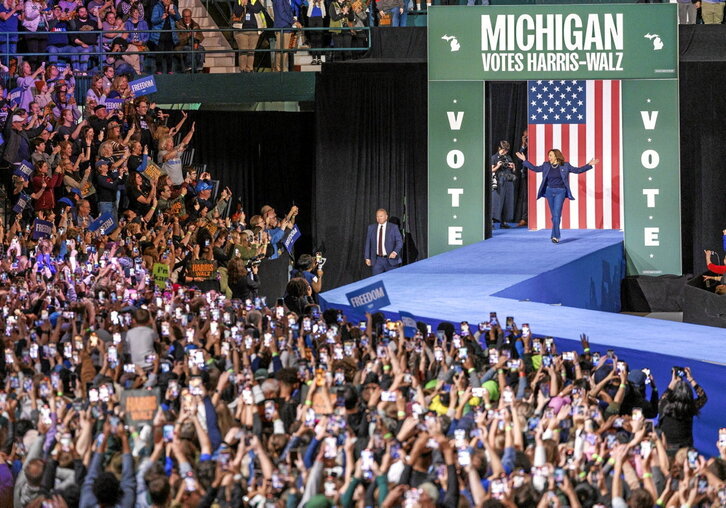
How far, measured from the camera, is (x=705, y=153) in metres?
21.8

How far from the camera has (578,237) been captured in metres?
21.4

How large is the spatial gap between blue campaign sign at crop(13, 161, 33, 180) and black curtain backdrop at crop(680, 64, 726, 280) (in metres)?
9.64

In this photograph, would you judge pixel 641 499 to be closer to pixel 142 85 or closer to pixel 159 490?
pixel 159 490

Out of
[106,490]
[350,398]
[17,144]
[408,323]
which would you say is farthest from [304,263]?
[106,490]

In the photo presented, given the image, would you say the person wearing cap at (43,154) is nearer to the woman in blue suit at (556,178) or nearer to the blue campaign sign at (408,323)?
the blue campaign sign at (408,323)

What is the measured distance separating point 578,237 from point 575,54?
8.45 ft

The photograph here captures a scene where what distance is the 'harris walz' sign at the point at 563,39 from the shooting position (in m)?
21.1

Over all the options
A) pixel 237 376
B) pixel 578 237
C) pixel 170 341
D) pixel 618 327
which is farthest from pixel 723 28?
pixel 237 376

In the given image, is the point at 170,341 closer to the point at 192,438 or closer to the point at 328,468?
the point at 192,438

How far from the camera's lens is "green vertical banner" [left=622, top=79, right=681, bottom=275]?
70.3 feet

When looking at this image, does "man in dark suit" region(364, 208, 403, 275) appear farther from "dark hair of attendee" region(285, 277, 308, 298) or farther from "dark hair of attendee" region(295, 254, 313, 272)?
"dark hair of attendee" region(285, 277, 308, 298)

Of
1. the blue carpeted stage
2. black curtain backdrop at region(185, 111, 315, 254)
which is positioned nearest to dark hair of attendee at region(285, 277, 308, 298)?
the blue carpeted stage

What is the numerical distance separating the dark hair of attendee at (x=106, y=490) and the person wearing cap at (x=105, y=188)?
9.28 metres

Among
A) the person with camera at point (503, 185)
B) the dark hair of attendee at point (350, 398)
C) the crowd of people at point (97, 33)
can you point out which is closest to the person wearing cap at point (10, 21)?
the crowd of people at point (97, 33)
